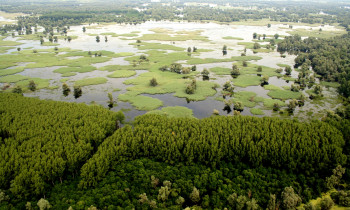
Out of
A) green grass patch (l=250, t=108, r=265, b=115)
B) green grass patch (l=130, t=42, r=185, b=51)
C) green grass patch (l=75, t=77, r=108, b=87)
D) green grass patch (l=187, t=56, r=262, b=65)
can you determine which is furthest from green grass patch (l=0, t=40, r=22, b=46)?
green grass patch (l=250, t=108, r=265, b=115)

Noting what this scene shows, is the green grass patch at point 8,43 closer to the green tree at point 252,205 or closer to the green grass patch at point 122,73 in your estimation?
the green grass patch at point 122,73

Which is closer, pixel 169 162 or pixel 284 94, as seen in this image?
pixel 169 162

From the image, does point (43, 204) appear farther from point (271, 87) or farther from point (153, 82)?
point (271, 87)

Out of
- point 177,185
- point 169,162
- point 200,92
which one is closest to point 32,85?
point 200,92

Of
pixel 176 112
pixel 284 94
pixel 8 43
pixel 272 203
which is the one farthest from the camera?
pixel 8 43

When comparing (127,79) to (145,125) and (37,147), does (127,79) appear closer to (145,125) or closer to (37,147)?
(145,125)

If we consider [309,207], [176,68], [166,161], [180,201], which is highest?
[176,68]
